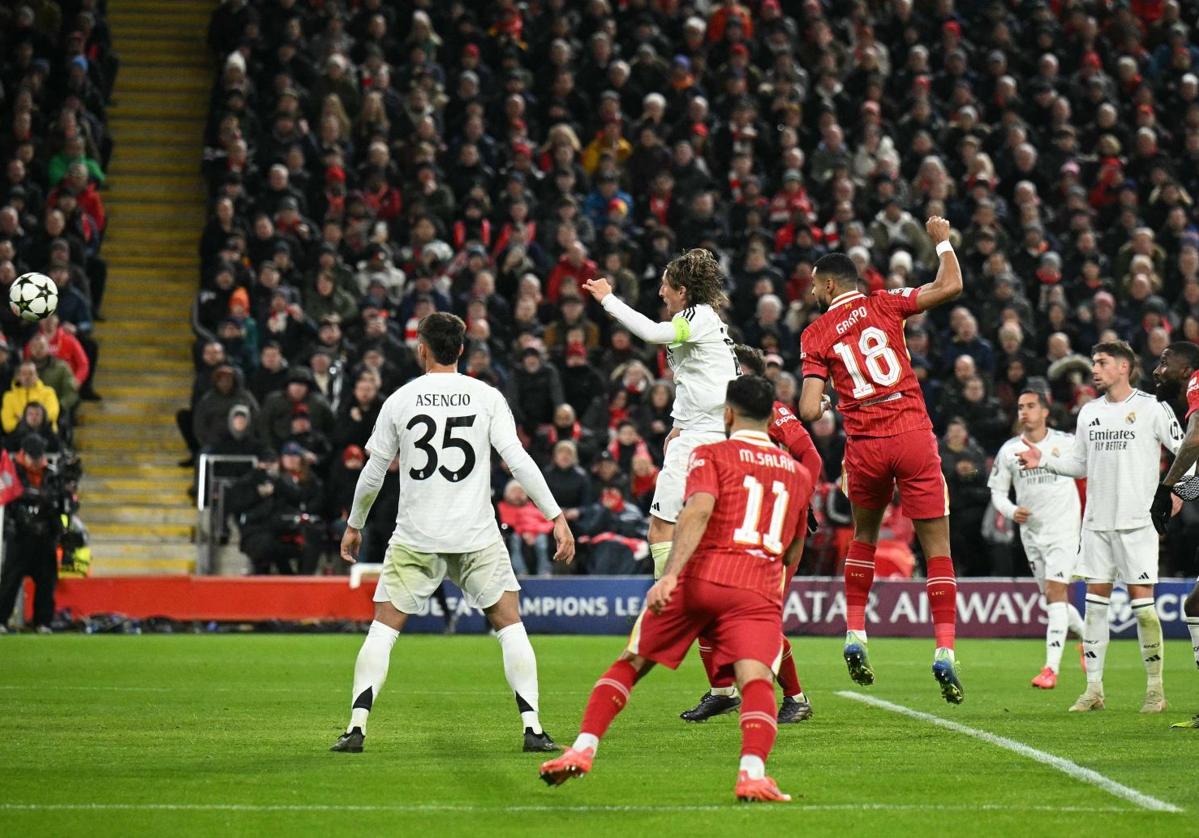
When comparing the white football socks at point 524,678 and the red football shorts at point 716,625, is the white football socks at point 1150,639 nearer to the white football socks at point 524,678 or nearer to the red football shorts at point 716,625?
the white football socks at point 524,678

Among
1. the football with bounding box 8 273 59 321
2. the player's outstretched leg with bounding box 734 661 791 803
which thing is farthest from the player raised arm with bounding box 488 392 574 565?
the football with bounding box 8 273 59 321

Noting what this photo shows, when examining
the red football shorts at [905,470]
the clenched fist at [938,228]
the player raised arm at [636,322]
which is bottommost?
the red football shorts at [905,470]

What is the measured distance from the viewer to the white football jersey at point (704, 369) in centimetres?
1095

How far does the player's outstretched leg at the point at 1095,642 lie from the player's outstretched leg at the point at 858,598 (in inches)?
71.8

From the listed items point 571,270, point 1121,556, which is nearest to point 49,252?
point 571,270

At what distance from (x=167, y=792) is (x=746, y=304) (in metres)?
17.1

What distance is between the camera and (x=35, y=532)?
2023 cm

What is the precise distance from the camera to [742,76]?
28.0 m

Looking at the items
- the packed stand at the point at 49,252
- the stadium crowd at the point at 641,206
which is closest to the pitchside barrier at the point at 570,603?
the stadium crowd at the point at 641,206

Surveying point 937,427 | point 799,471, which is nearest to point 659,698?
point 799,471

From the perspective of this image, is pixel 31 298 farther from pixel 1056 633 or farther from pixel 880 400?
pixel 1056 633

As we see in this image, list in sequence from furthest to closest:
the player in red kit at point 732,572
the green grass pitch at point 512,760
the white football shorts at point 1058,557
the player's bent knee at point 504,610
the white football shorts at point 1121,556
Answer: the white football shorts at point 1058,557
the white football shorts at point 1121,556
the player's bent knee at point 504,610
the player in red kit at point 732,572
the green grass pitch at point 512,760

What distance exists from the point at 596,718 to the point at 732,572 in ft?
2.89

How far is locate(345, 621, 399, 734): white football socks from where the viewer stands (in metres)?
9.32
